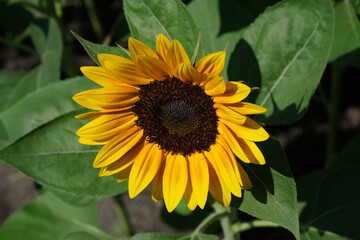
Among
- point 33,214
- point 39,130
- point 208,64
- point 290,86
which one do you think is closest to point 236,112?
point 208,64

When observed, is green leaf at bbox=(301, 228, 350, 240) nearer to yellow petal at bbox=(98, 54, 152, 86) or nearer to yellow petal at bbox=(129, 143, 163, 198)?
yellow petal at bbox=(129, 143, 163, 198)

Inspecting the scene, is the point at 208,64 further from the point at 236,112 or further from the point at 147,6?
the point at 147,6

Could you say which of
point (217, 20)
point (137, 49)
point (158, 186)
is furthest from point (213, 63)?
point (217, 20)

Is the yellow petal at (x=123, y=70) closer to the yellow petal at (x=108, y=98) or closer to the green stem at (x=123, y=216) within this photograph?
the yellow petal at (x=108, y=98)

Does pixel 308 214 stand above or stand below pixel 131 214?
above

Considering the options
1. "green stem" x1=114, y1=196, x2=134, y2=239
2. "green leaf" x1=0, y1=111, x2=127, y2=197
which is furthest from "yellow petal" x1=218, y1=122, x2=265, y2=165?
"green stem" x1=114, y1=196, x2=134, y2=239

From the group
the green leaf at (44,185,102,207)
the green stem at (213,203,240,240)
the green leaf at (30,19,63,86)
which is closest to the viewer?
the green stem at (213,203,240,240)

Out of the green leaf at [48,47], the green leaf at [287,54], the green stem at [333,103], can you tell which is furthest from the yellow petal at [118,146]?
the green stem at [333,103]
